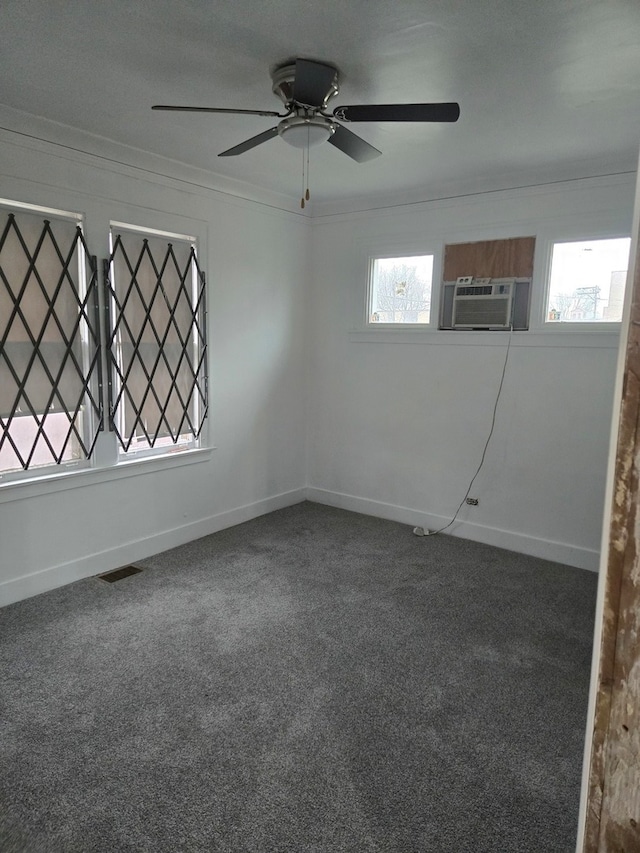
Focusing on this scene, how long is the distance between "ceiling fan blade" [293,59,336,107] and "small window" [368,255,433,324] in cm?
201

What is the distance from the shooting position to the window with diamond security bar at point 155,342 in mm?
3289

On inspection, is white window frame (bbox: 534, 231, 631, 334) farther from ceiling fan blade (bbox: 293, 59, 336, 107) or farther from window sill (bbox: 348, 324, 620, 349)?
ceiling fan blade (bbox: 293, 59, 336, 107)

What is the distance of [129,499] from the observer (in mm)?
3467

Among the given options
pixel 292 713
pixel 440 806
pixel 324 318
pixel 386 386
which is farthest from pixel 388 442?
pixel 440 806

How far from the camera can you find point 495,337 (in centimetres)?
373

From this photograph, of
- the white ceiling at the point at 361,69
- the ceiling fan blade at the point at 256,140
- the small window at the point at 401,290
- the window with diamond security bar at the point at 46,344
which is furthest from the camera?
the small window at the point at 401,290

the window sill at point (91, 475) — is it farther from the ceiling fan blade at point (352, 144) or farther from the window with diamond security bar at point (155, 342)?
the ceiling fan blade at point (352, 144)

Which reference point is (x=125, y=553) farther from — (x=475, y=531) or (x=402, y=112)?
(x=402, y=112)

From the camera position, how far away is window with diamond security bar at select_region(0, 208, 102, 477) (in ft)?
9.20

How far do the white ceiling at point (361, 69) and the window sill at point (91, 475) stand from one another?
1.87m

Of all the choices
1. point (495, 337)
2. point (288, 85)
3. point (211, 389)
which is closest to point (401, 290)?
point (495, 337)

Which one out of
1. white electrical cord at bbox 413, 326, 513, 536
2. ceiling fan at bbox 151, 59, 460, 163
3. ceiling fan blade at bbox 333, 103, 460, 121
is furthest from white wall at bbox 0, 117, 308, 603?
ceiling fan blade at bbox 333, 103, 460, 121

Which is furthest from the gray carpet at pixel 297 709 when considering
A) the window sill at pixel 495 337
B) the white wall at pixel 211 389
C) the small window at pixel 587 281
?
the small window at pixel 587 281

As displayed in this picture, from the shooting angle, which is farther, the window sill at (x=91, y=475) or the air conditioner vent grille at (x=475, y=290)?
the air conditioner vent grille at (x=475, y=290)
